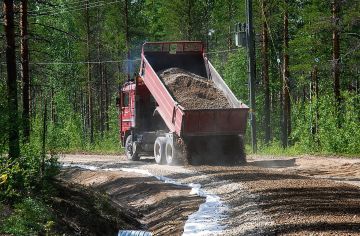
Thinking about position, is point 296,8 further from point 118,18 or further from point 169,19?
point 118,18

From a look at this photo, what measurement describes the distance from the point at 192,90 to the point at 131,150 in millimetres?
5474

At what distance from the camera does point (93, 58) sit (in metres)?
53.3

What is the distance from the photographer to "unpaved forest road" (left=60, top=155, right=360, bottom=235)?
9250mm

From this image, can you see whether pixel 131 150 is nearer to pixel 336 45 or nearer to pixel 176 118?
pixel 176 118

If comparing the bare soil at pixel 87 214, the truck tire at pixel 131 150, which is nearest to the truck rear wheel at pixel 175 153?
the truck tire at pixel 131 150

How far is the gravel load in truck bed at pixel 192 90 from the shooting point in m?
19.9

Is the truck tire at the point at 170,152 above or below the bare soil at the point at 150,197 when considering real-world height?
above

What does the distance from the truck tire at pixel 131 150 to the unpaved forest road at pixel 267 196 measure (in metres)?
3.90

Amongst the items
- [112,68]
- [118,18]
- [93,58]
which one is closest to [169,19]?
[118,18]

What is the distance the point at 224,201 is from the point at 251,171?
4597 millimetres

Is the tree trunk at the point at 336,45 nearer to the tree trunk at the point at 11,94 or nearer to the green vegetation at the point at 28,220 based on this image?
the tree trunk at the point at 11,94

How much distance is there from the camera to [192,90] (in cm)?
2064

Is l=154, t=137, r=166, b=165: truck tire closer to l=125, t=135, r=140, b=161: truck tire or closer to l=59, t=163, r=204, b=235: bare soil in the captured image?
l=125, t=135, r=140, b=161: truck tire

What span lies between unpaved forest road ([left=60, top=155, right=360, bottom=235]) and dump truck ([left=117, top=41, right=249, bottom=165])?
3.74 feet
